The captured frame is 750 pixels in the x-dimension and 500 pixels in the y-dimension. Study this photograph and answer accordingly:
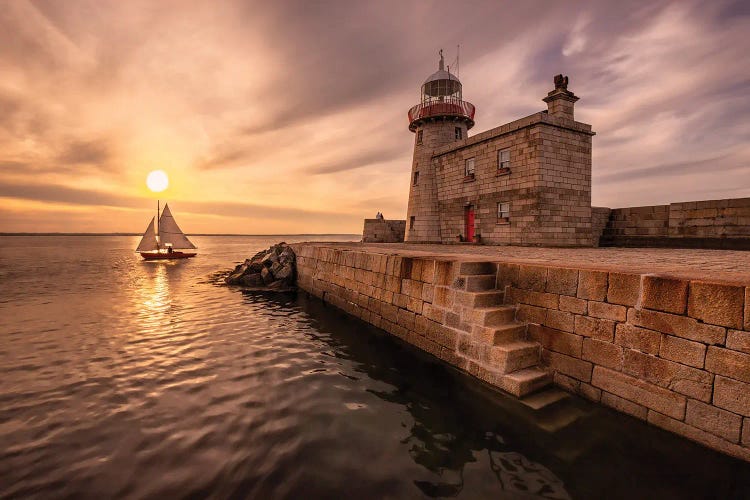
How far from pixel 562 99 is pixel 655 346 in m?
14.0

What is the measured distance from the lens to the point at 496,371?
4.80 m

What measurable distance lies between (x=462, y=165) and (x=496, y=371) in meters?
14.1

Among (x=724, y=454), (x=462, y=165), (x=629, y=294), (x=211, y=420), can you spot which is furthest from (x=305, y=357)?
(x=462, y=165)

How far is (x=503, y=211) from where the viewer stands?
15.1m

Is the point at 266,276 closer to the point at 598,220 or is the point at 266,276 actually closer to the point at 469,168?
the point at 469,168

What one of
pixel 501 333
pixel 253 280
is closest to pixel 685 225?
pixel 501 333

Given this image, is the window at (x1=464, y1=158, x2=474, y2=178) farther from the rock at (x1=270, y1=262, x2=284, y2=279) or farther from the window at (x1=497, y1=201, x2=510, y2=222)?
the rock at (x1=270, y1=262, x2=284, y2=279)

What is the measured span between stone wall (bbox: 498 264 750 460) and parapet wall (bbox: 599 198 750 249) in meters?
10.6

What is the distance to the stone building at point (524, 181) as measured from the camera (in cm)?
1360

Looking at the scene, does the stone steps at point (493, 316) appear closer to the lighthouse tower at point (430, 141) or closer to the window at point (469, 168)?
the window at point (469, 168)

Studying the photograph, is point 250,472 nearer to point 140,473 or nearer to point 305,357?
point 140,473

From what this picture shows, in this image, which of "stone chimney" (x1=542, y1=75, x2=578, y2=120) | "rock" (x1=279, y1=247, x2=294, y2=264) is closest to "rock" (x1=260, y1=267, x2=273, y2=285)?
"rock" (x1=279, y1=247, x2=294, y2=264)

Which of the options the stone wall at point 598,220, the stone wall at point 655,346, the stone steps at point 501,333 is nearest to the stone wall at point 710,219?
the stone wall at point 598,220

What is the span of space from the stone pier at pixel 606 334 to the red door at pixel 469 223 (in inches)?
413
